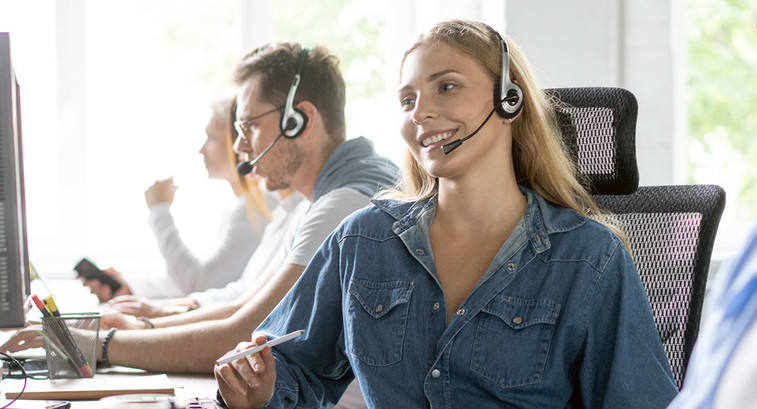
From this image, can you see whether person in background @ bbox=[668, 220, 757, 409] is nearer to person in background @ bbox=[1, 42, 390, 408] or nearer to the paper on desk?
the paper on desk

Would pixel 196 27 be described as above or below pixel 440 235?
above

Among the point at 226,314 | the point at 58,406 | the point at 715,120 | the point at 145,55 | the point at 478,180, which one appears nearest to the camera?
the point at 58,406

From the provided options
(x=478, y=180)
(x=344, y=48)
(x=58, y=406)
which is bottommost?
(x=58, y=406)

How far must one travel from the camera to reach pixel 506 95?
1362 mm

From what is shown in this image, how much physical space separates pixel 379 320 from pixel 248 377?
21 centimetres

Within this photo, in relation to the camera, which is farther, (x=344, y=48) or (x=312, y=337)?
(x=344, y=48)

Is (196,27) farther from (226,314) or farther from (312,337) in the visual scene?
(312,337)

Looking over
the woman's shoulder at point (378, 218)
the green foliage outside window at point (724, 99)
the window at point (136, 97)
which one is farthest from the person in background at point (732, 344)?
the window at point (136, 97)

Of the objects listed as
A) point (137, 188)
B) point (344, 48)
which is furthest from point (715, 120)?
point (137, 188)

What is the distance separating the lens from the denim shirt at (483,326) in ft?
3.98

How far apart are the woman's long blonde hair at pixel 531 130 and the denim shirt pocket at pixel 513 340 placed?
200 millimetres

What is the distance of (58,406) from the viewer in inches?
47.8

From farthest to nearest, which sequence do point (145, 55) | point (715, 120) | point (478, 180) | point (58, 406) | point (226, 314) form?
point (145, 55) → point (715, 120) → point (226, 314) → point (478, 180) → point (58, 406)

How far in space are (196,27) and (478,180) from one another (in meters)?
2.62
